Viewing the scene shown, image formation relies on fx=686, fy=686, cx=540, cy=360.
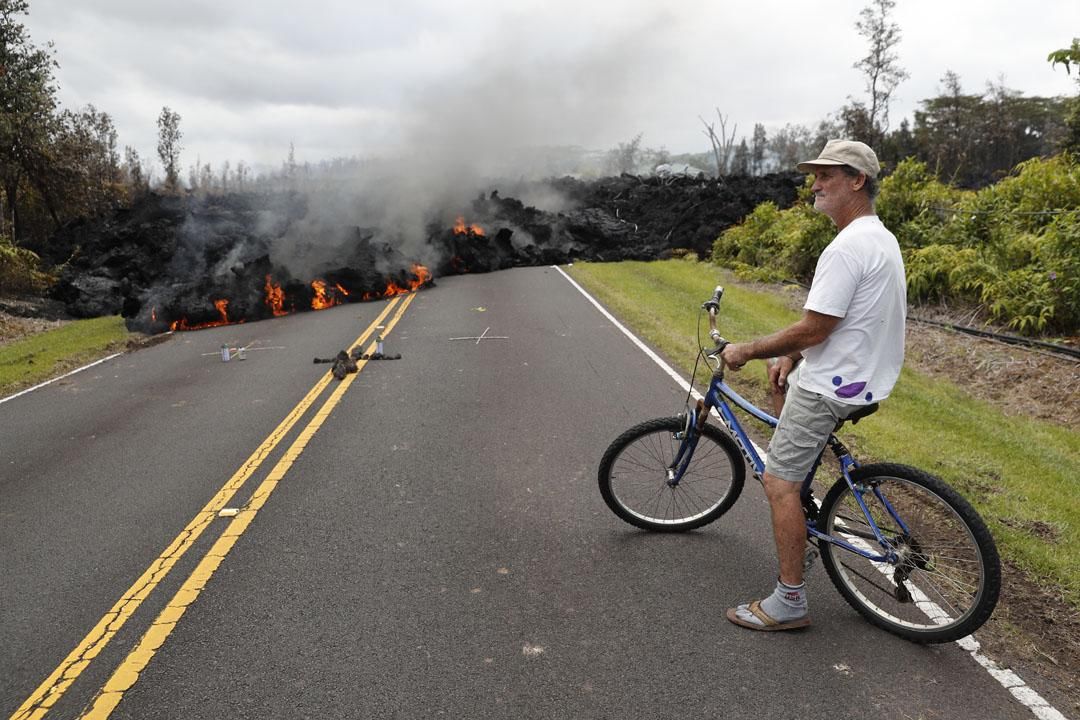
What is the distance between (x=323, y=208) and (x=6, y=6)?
16753 millimetres

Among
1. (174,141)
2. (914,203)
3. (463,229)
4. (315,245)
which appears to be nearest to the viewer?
(914,203)

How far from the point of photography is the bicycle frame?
3561 mm

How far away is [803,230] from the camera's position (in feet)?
64.8

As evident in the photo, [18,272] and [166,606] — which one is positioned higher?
[18,272]

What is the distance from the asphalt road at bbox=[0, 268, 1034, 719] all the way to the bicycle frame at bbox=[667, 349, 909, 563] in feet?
1.42

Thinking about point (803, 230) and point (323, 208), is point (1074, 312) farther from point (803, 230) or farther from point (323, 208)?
point (323, 208)

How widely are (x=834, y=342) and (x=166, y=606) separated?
3918 millimetres

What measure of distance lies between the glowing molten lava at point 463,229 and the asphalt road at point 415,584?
16730 mm

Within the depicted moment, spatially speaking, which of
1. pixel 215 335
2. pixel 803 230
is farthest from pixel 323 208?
pixel 803 230

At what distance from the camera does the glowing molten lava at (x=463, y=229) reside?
79.5 feet

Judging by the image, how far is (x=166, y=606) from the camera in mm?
3939

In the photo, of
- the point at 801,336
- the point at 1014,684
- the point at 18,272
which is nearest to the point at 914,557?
the point at 1014,684

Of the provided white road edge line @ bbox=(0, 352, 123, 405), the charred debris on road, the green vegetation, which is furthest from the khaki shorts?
the charred debris on road

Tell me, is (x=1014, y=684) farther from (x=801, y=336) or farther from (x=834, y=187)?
(x=834, y=187)
